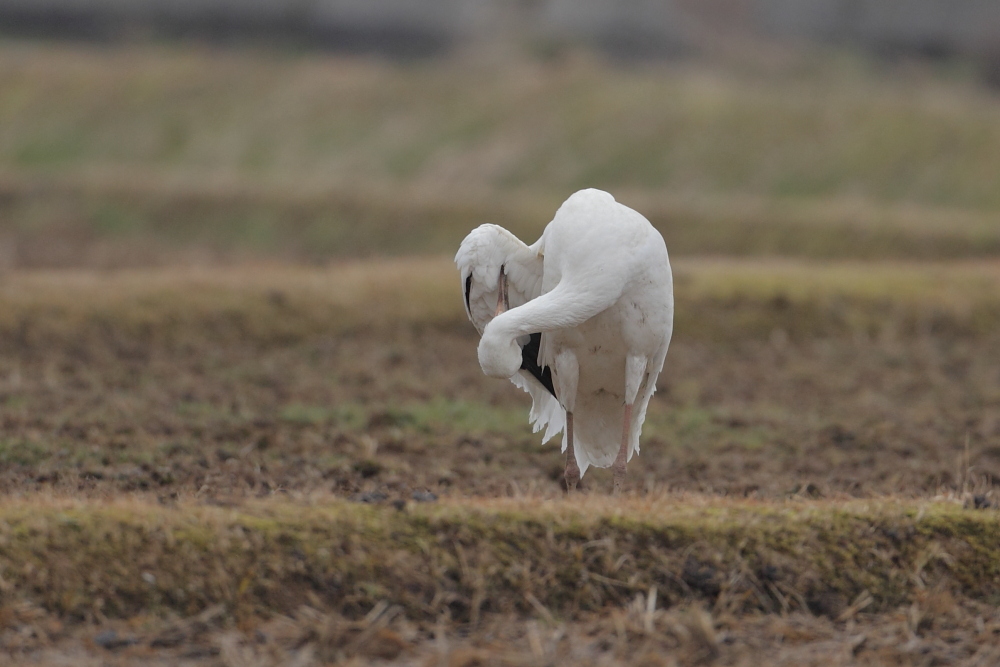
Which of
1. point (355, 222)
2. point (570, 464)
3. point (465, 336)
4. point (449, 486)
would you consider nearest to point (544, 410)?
point (570, 464)

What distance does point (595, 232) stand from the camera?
708 cm

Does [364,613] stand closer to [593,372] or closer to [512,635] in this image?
[512,635]

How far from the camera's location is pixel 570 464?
801 centimetres

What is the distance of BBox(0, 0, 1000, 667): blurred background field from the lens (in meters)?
5.79

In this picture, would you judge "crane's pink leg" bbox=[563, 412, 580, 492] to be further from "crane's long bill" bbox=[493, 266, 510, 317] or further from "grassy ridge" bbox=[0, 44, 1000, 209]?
"grassy ridge" bbox=[0, 44, 1000, 209]

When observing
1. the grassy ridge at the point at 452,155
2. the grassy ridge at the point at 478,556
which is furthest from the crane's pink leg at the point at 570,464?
the grassy ridge at the point at 452,155

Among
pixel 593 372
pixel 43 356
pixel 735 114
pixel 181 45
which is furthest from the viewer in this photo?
pixel 181 45

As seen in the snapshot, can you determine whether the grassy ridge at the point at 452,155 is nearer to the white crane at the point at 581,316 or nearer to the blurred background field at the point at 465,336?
the blurred background field at the point at 465,336

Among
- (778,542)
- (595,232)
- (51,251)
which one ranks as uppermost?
(595,232)

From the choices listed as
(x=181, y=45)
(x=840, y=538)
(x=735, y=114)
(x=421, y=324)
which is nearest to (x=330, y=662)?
(x=840, y=538)

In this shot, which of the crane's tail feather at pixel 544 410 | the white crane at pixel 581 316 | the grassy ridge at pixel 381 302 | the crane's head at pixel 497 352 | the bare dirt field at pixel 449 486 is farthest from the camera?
the grassy ridge at pixel 381 302

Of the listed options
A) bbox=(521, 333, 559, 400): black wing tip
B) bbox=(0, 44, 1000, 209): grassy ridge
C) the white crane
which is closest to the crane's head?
the white crane

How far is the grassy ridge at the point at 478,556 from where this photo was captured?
18.8 feet

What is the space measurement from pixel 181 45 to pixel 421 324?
22524 mm
